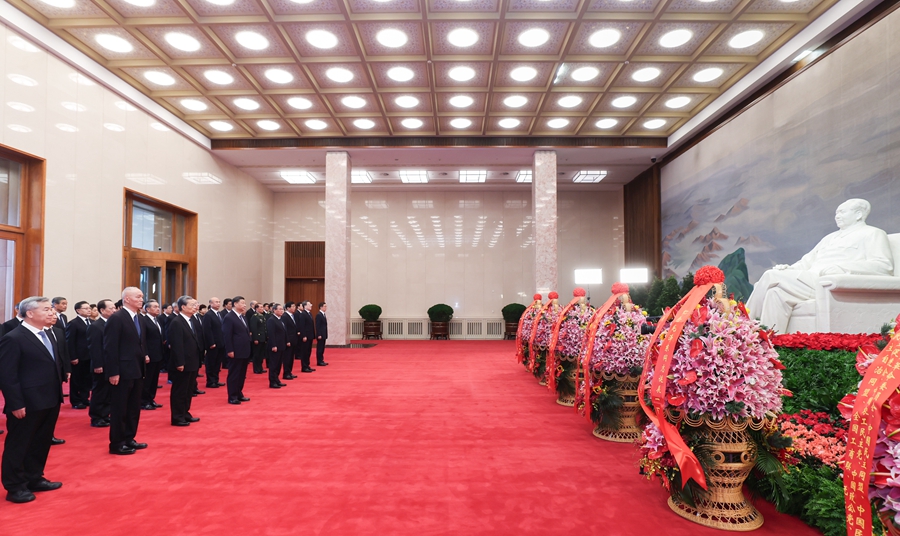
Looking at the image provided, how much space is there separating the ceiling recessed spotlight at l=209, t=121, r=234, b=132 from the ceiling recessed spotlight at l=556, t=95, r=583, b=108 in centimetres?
859

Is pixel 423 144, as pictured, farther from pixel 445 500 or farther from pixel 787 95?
pixel 445 500

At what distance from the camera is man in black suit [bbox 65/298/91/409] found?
20.0 feet

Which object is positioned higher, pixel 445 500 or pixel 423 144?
pixel 423 144

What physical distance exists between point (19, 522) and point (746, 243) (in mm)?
11617

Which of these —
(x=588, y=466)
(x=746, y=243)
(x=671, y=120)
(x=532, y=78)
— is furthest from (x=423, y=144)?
(x=588, y=466)

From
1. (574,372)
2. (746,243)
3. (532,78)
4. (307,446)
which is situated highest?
(532,78)

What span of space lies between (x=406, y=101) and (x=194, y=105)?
5.09 m

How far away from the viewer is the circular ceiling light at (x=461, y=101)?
1066 cm

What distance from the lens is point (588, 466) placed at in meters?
3.79

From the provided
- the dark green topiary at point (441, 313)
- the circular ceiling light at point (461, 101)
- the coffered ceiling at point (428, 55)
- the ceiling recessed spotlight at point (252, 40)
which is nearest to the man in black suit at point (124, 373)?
the coffered ceiling at point (428, 55)

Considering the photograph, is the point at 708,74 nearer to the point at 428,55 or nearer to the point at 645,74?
the point at 645,74

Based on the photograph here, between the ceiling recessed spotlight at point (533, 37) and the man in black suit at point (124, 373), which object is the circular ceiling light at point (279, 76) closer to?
the ceiling recessed spotlight at point (533, 37)

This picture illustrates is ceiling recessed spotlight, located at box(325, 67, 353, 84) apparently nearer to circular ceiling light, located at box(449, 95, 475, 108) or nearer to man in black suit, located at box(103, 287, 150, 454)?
circular ceiling light, located at box(449, 95, 475, 108)

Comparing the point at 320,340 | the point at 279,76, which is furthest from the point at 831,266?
the point at 279,76
